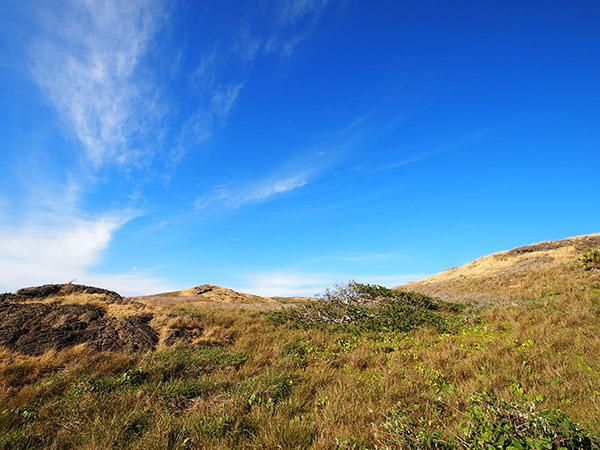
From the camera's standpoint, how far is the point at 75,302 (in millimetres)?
10039

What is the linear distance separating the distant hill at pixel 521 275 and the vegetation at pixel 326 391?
6.72 m

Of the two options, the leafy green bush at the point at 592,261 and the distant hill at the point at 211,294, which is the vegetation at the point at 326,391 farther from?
the distant hill at the point at 211,294

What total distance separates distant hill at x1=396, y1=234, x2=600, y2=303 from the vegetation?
6.72 m

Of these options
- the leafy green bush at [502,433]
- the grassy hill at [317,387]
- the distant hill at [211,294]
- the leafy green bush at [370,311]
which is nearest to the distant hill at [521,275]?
the leafy green bush at [370,311]

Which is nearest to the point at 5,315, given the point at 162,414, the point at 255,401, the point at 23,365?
the point at 23,365

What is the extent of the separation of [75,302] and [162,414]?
837 cm

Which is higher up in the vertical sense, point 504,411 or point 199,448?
point 504,411

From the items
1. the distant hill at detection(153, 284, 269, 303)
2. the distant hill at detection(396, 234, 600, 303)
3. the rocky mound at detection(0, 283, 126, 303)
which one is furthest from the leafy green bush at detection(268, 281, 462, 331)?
the distant hill at detection(153, 284, 269, 303)

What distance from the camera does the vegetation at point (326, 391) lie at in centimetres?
336

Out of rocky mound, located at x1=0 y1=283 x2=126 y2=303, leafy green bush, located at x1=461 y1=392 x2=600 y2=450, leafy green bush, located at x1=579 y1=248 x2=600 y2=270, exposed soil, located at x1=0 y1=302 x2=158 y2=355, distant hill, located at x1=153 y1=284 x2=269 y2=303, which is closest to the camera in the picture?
leafy green bush, located at x1=461 y1=392 x2=600 y2=450

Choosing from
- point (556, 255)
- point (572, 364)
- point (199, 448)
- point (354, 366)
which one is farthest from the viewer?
point (556, 255)

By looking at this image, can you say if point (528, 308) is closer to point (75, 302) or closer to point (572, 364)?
point (572, 364)

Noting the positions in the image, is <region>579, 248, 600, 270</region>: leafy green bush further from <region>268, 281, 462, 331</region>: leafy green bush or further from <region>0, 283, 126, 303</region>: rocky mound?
<region>0, 283, 126, 303</region>: rocky mound

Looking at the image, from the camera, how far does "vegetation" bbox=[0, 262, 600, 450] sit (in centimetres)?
336
